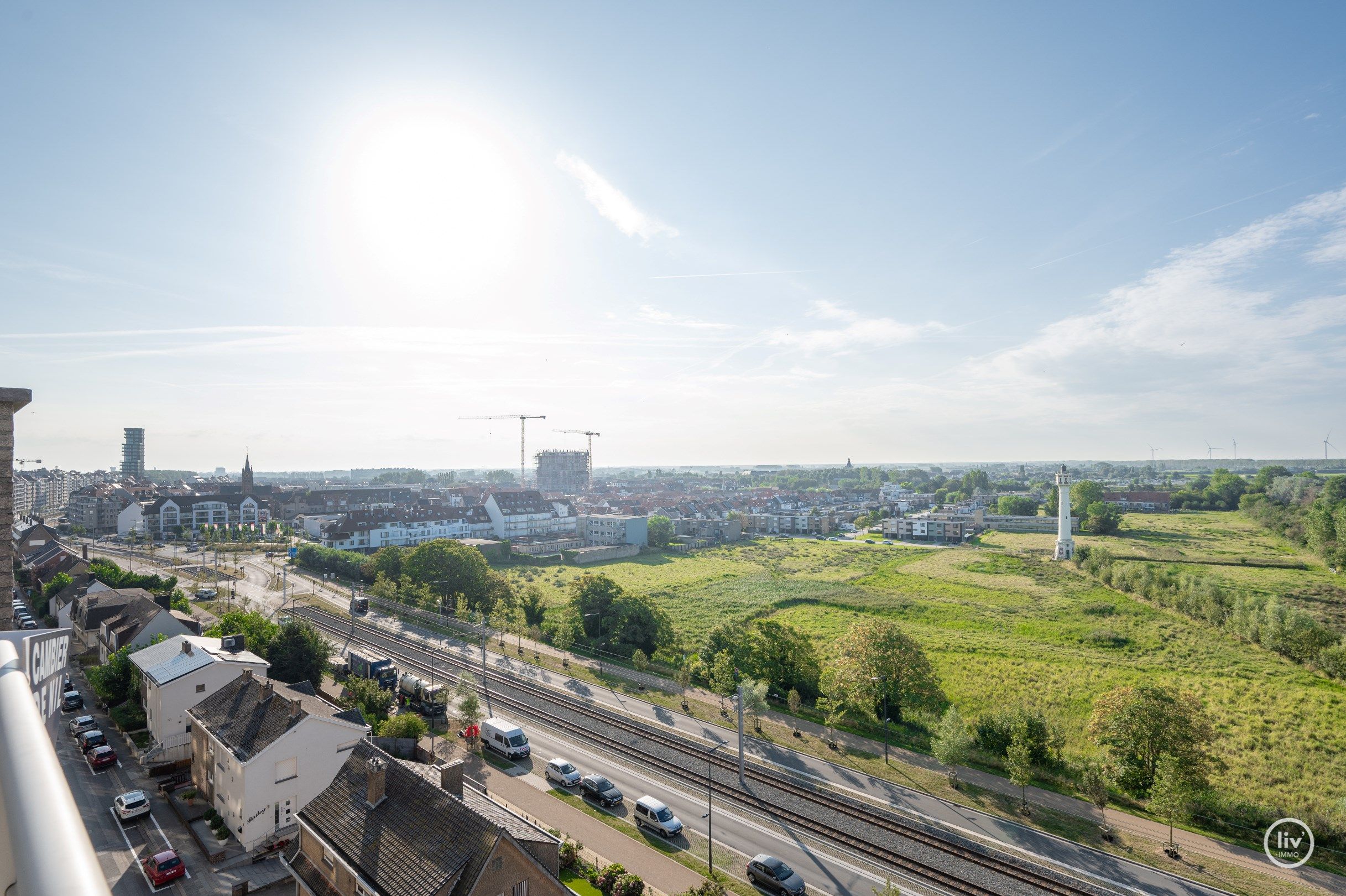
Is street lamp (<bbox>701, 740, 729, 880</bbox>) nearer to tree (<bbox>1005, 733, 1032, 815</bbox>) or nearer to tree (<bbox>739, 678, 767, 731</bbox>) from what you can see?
tree (<bbox>739, 678, 767, 731</bbox>)

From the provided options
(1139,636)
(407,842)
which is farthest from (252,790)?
(1139,636)

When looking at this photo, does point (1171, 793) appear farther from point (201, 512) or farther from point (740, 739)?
point (201, 512)

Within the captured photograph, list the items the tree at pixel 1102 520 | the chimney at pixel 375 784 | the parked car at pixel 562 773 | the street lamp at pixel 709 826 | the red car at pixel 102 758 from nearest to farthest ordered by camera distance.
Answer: the chimney at pixel 375 784 → the street lamp at pixel 709 826 → the parked car at pixel 562 773 → the red car at pixel 102 758 → the tree at pixel 1102 520

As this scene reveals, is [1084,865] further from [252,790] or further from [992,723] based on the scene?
[252,790]

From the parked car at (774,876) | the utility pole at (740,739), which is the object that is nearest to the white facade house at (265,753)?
the utility pole at (740,739)

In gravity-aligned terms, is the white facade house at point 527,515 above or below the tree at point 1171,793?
above

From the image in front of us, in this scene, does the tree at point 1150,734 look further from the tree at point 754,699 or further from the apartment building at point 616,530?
the apartment building at point 616,530

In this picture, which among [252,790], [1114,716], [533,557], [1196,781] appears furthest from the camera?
[533,557]
